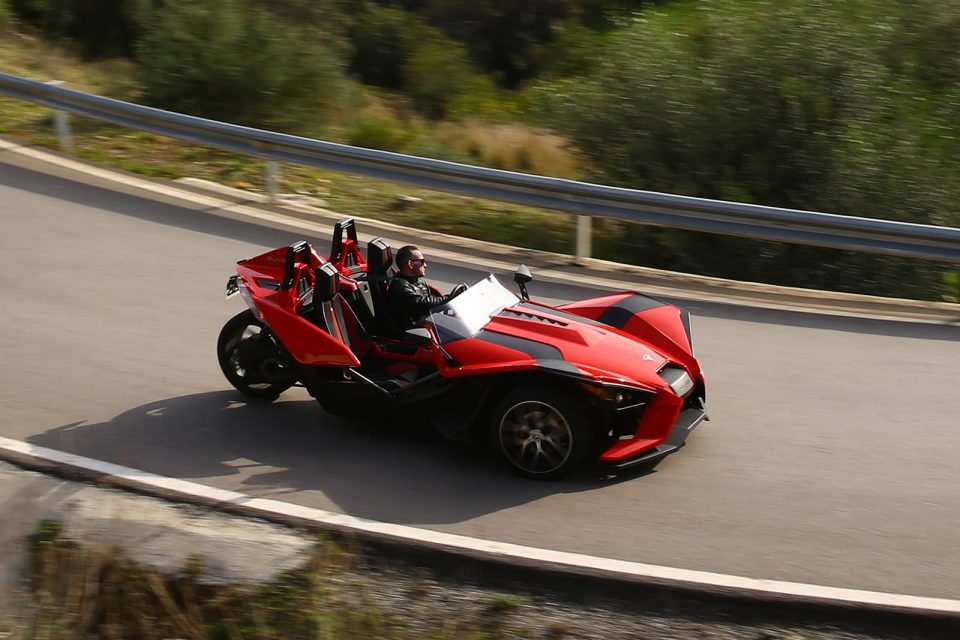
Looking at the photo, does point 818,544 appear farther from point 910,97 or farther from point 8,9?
point 8,9

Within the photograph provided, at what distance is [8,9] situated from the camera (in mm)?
20000

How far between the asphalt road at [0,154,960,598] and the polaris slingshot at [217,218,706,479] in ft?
0.87

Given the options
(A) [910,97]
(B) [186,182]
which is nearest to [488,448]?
(B) [186,182]

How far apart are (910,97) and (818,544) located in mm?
9126

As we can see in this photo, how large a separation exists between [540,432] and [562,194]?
4798mm

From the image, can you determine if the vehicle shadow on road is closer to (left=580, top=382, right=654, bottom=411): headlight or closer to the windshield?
(left=580, top=382, right=654, bottom=411): headlight

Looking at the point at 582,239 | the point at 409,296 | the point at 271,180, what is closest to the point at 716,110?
the point at 582,239

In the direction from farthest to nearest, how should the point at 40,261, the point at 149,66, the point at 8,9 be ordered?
the point at 8,9
the point at 149,66
the point at 40,261

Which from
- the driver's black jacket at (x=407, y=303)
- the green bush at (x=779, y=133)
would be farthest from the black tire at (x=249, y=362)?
the green bush at (x=779, y=133)

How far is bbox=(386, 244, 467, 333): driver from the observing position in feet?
24.4

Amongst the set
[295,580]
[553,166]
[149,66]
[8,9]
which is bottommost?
[295,580]

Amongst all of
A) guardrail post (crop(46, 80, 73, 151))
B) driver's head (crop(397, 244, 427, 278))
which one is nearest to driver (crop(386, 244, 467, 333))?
driver's head (crop(397, 244, 427, 278))

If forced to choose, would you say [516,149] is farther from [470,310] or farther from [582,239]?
[470,310]

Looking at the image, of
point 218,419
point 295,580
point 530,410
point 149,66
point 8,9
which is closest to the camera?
point 295,580
